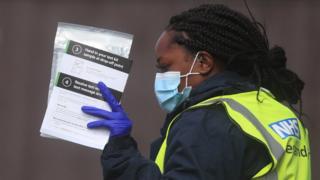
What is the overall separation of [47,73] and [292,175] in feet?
8.55

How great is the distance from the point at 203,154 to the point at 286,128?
354 mm

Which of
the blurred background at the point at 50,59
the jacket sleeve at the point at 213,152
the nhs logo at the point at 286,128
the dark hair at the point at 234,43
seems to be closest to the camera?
the jacket sleeve at the point at 213,152

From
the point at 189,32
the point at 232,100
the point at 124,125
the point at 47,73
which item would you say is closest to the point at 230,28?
the point at 189,32

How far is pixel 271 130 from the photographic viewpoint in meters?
2.10

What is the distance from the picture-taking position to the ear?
2.38 meters

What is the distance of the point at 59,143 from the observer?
4.39 m

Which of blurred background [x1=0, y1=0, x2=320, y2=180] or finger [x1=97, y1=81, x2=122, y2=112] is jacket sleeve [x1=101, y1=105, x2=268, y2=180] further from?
blurred background [x1=0, y1=0, x2=320, y2=180]

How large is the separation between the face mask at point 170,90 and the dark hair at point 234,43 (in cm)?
9

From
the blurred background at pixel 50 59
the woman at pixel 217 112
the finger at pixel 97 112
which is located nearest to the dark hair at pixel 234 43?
the woman at pixel 217 112

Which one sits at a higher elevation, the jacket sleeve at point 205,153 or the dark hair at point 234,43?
the dark hair at point 234,43

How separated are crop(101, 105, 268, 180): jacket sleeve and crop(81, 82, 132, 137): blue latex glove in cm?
20

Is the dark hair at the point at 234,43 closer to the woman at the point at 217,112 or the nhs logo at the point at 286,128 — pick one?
the woman at the point at 217,112

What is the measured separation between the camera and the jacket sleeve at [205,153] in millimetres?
2008

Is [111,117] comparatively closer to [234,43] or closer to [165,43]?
[165,43]
